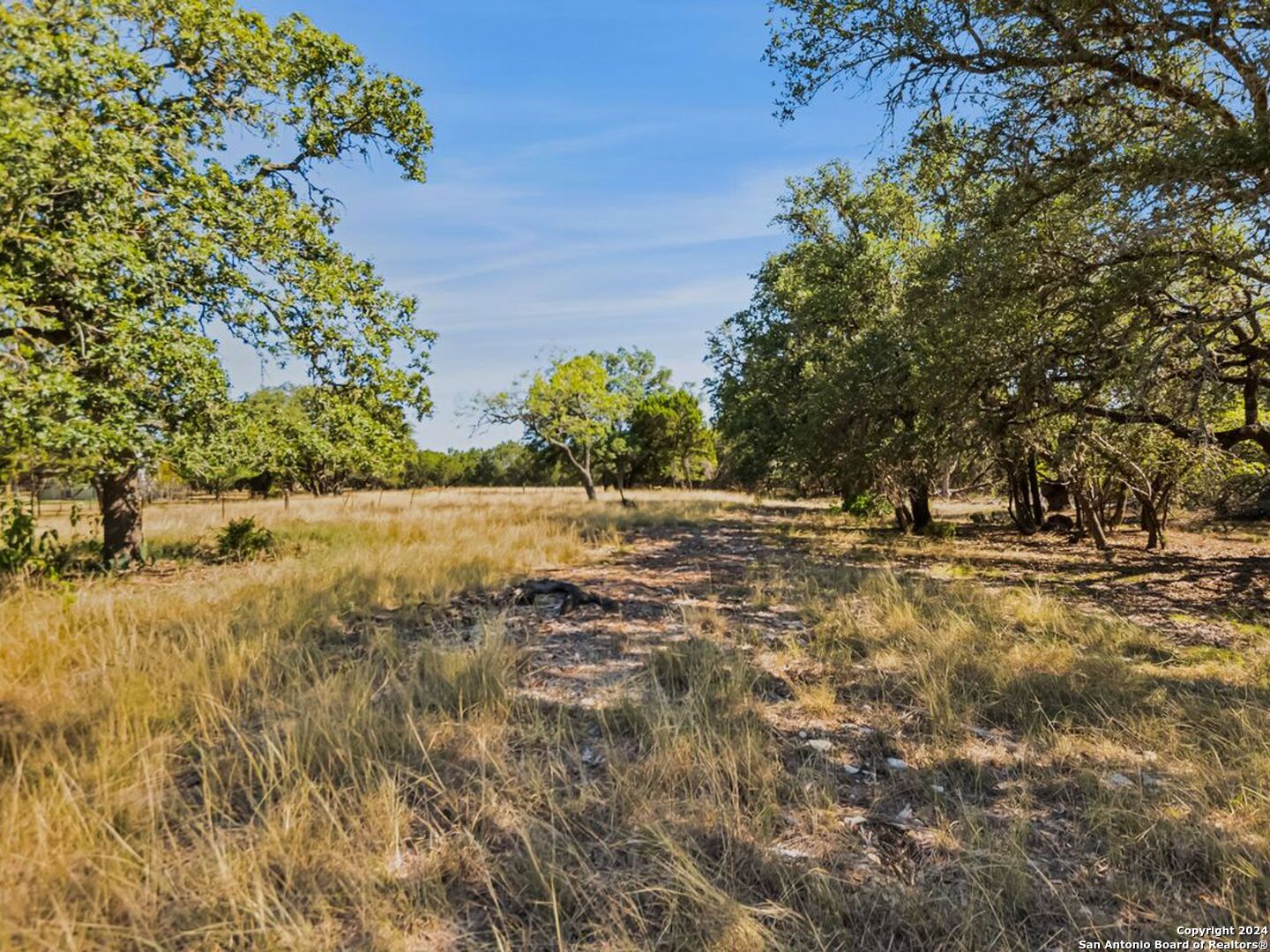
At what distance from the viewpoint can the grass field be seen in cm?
208

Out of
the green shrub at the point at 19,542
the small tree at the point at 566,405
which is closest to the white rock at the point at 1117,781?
the green shrub at the point at 19,542

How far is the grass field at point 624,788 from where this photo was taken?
2076 millimetres

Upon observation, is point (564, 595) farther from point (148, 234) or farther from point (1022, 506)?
point (1022, 506)

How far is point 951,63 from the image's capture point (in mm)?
6566

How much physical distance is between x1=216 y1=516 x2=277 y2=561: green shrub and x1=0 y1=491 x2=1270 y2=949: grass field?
6365 mm

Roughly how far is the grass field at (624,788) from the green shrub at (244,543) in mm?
6365

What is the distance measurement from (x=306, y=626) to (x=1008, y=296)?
922 cm

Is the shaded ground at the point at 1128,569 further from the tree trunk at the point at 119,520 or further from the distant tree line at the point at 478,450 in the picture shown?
the tree trunk at the point at 119,520

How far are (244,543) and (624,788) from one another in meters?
11.8

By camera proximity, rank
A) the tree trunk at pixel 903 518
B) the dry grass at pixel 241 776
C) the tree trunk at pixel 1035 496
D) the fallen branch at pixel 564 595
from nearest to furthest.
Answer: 1. the dry grass at pixel 241 776
2. the fallen branch at pixel 564 595
3. the tree trunk at pixel 1035 496
4. the tree trunk at pixel 903 518

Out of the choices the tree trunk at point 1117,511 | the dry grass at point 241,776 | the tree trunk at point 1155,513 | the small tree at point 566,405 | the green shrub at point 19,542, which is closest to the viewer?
the dry grass at point 241,776

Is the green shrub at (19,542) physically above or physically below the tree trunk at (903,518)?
above

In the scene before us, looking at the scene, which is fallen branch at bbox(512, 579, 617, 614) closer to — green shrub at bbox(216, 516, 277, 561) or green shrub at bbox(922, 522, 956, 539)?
green shrub at bbox(216, 516, 277, 561)

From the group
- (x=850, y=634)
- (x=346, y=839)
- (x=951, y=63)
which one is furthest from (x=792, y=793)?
(x=951, y=63)
